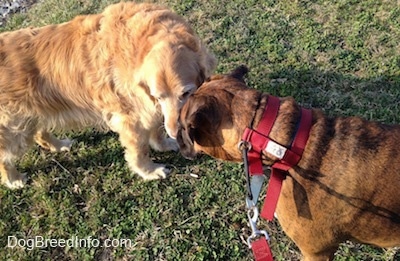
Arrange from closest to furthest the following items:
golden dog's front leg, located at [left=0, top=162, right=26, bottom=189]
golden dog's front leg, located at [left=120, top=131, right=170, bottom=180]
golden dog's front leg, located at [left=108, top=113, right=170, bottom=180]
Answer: golden dog's front leg, located at [left=108, top=113, right=170, bottom=180] < golden dog's front leg, located at [left=120, top=131, right=170, bottom=180] < golden dog's front leg, located at [left=0, top=162, right=26, bottom=189]

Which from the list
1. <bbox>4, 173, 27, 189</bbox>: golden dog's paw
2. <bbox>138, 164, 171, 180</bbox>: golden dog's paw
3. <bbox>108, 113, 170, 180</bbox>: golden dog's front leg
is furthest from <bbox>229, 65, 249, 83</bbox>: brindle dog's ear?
<bbox>4, 173, 27, 189</bbox>: golden dog's paw

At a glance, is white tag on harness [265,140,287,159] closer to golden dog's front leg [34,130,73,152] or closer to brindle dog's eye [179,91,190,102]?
brindle dog's eye [179,91,190,102]

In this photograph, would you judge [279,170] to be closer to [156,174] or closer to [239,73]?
[239,73]

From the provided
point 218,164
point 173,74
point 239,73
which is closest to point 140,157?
point 218,164

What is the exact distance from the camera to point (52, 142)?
461 cm

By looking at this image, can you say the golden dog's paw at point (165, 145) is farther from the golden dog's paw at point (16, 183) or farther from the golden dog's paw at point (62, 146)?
the golden dog's paw at point (16, 183)

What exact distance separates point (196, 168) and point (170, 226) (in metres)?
0.68

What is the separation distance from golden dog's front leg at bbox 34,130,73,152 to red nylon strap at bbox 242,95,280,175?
8.95 feet

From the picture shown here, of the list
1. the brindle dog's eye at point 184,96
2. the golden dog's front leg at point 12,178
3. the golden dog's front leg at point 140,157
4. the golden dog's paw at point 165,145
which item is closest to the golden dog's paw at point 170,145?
the golden dog's paw at point 165,145

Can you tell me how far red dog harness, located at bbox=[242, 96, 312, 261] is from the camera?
8.22 ft

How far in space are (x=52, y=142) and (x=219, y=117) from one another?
2585 mm

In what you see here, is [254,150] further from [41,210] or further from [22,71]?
[41,210]

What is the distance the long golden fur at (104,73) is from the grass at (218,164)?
2.01 ft

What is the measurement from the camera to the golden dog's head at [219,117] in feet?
8.76
